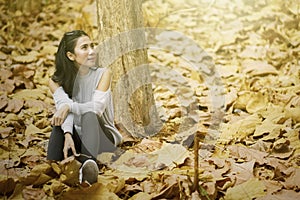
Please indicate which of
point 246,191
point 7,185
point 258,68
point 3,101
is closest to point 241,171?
point 246,191

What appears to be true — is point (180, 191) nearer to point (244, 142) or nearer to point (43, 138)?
point (244, 142)

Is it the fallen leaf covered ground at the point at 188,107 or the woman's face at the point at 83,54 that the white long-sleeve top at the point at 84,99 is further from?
the fallen leaf covered ground at the point at 188,107

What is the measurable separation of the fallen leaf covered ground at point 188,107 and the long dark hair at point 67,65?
1.39ft

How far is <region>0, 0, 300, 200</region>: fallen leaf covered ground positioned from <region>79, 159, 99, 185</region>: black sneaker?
0.13 ft

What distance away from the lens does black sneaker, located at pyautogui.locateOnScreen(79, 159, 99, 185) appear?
2.22 meters

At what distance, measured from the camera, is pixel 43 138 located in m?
2.72

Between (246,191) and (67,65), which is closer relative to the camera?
(246,191)

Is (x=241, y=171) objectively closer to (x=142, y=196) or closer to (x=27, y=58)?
(x=142, y=196)

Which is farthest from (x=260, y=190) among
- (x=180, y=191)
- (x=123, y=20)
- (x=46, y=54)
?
(x=46, y=54)

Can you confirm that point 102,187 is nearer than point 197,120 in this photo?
Yes

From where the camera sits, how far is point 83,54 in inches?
94.7

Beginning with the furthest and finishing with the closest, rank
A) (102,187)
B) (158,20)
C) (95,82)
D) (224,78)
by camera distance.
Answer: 1. (158,20)
2. (224,78)
3. (95,82)
4. (102,187)

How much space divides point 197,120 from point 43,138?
976mm

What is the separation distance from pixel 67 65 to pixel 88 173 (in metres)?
0.59
